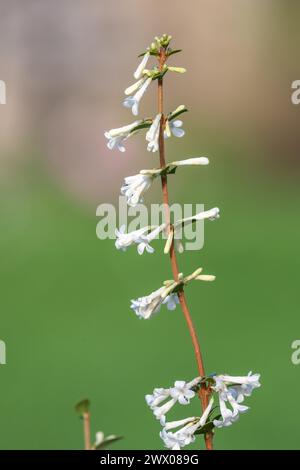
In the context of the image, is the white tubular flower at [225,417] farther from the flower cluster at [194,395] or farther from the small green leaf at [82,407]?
the small green leaf at [82,407]

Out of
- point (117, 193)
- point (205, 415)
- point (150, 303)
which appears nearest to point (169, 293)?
point (150, 303)

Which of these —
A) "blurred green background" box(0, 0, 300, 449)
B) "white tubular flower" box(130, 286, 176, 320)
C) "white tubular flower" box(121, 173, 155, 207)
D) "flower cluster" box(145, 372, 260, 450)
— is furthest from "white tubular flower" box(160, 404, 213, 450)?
"blurred green background" box(0, 0, 300, 449)

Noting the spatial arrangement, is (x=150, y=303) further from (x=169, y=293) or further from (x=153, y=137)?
(x=153, y=137)

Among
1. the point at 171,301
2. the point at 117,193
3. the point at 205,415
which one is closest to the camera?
the point at 205,415

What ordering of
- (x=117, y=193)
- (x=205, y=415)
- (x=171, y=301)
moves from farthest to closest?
(x=117, y=193) < (x=171, y=301) < (x=205, y=415)

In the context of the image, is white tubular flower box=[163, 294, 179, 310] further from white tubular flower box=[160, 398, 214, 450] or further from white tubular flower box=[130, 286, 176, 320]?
white tubular flower box=[160, 398, 214, 450]

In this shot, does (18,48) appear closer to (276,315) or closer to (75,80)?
(75,80)
